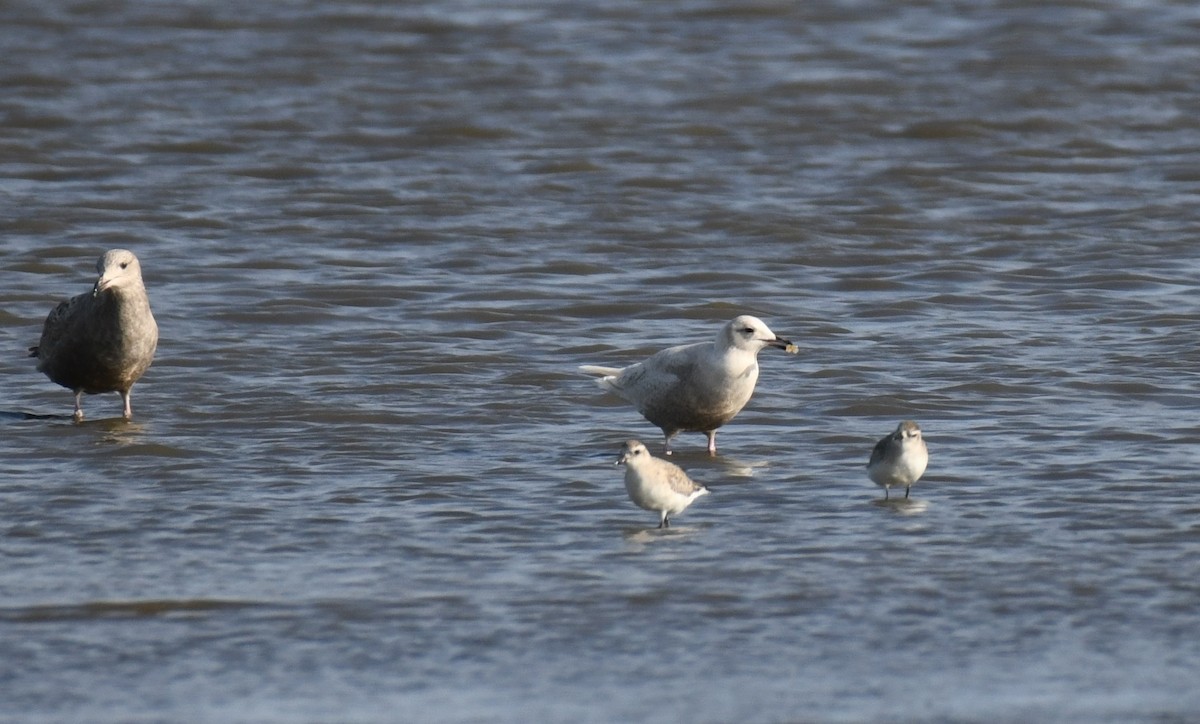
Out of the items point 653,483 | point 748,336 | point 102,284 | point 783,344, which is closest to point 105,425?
point 102,284

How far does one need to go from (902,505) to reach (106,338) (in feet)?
15.4

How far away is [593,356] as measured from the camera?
13.6 m

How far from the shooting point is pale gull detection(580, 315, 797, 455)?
437 inches

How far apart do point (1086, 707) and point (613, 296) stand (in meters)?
8.42

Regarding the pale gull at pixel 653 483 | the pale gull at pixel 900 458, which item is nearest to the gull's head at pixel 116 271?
the pale gull at pixel 653 483

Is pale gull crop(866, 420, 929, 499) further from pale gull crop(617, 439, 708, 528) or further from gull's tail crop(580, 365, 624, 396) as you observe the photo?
gull's tail crop(580, 365, 624, 396)

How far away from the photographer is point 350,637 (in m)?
7.79

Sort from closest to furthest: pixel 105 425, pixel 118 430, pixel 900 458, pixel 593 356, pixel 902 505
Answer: pixel 900 458 < pixel 902 505 < pixel 118 430 < pixel 105 425 < pixel 593 356

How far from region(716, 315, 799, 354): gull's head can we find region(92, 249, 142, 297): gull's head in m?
3.40

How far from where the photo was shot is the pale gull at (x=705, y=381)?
437 inches

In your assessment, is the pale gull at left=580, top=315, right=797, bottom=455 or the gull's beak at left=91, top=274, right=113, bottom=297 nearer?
the pale gull at left=580, top=315, right=797, bottom=455

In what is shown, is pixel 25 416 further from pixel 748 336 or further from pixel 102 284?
pixel 748 336

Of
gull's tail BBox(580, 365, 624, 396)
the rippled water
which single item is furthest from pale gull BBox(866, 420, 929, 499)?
gull's tail BBox(580, 365, 624, 396)

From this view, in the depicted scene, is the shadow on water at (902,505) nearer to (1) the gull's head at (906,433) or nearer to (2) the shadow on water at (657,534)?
(1) the gull's head at (906,433)
